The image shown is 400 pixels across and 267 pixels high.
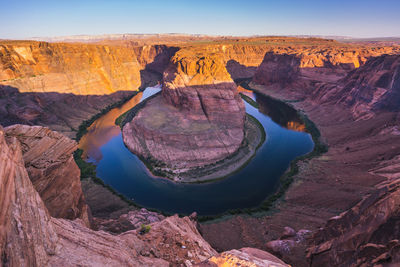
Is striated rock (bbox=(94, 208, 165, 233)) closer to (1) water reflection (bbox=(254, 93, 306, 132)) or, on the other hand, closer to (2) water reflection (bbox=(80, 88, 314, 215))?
(2) water reflection (bbox=(80, 88, 314, 215))

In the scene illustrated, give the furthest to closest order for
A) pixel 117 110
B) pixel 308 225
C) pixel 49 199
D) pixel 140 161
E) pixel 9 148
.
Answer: pixel 117 110
pixel 140 161
pixel 308 225
pixel 49 199
pixel 9 148

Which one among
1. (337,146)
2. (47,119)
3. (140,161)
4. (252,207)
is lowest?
(252,207)

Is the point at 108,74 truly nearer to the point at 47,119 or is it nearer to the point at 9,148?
the point at 47,119

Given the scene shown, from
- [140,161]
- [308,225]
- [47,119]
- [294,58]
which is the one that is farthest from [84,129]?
[294,58]

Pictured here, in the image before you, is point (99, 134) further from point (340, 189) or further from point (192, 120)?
A: point (340, 189)

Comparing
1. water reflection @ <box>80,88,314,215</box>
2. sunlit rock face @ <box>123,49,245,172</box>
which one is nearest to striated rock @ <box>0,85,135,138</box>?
water reflection @ <box>80,88,314,215</box>

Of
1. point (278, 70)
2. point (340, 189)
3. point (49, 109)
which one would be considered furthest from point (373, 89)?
point (49, 109)
